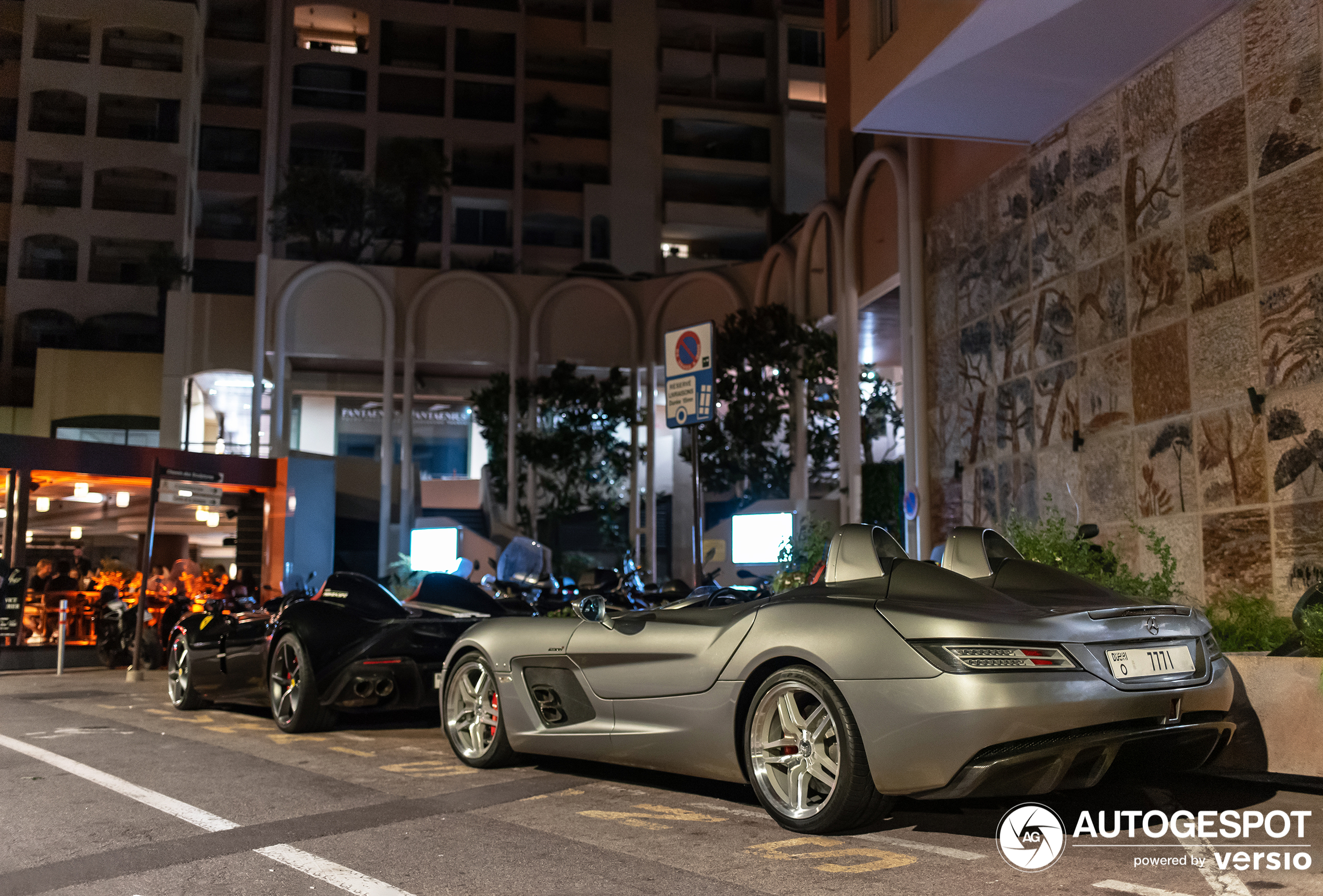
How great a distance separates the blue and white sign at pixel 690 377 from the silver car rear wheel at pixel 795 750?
5.13 m

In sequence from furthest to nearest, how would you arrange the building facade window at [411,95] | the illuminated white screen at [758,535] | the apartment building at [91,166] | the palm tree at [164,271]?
the building facade window at [411,95] → the apartment building at [91,166] → the palm tree at [164,271] → the illuminated white screen at [758,535]

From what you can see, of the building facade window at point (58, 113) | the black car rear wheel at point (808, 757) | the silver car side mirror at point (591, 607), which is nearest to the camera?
the black car rear wheel at point (808, 757)

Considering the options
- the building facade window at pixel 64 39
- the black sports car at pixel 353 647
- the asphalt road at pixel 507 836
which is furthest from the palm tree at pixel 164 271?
the asphalt road at pixel 507 836

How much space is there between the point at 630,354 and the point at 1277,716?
2386cm

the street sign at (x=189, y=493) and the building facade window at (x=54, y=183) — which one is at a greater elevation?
the building facade window at (x=54, y=183)

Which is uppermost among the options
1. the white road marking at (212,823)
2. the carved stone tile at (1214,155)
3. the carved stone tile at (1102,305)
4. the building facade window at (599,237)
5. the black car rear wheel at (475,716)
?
the building facade window at (599,237)

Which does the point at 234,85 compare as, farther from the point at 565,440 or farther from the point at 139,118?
the point at 565,440

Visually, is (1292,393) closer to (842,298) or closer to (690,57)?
(842,298)

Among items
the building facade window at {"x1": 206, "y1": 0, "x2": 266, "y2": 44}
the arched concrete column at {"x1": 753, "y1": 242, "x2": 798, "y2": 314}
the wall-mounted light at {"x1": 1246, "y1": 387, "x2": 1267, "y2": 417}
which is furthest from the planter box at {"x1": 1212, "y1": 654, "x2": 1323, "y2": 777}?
the building facade window at {"x1": 206, "y1": 0, "x2": 266, "y2": 44}

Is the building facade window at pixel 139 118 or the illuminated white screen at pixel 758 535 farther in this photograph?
the building facade window at pixel 139 118

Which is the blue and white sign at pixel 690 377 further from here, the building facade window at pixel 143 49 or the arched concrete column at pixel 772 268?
the building facade window at pixel 143 49

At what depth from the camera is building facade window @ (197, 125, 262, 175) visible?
5028cm

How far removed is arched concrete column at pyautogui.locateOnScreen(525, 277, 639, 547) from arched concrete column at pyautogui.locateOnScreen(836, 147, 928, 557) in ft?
30.7

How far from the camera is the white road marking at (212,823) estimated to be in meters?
3.97
